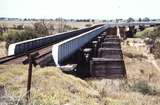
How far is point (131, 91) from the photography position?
19328 mm

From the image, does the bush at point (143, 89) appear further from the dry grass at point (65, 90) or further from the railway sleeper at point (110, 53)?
the railway sleeper at point (110, 53)

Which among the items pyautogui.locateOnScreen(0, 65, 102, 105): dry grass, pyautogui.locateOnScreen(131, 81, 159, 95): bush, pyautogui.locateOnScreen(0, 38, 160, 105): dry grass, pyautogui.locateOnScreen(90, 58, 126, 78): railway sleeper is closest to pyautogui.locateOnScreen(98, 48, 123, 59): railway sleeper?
pyautogui.locateOnScreen(90, 58, 126, 78): railway sleeper

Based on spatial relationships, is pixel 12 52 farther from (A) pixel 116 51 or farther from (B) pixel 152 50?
(B) pixel 152 50

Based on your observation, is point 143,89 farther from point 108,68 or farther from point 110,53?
point 110,53

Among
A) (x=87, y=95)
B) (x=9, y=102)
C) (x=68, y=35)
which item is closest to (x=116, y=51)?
(x=68, y=35)

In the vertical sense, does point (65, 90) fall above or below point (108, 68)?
above

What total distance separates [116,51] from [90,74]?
37.6 feet

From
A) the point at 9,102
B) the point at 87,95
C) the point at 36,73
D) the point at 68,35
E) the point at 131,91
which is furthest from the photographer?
the point at 68,35

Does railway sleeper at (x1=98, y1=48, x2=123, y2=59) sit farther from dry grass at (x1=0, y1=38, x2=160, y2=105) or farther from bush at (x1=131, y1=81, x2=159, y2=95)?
dry grass at (x1=0, y1=38, x2=160, y2=105)

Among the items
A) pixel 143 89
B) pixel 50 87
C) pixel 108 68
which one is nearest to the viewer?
pixel 50 87

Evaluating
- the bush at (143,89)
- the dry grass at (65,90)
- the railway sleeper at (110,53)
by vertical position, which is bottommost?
the railway sleeper at (110,53)

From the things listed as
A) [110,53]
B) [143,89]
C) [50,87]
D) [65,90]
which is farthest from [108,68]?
[50,87]

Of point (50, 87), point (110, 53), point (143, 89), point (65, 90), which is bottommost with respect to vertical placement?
point (110, 53)

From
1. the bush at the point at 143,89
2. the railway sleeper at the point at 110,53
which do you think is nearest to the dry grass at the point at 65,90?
the bush at the point at 143,89
